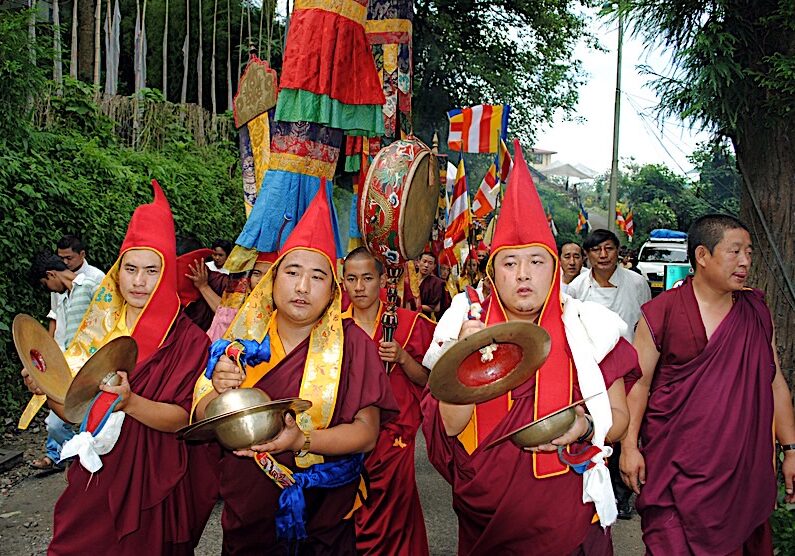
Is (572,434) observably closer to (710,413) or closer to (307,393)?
(307,393)

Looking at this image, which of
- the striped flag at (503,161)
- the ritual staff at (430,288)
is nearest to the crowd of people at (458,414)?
the ritual staff at (430,288)

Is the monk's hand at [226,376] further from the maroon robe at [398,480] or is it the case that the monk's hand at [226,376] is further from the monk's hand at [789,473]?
the monk's hand at [789,473]

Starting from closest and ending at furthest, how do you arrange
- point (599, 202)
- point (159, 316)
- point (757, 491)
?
point (159, 316), point (757, 491), point (599, 202)

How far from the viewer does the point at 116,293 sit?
10.4 ft

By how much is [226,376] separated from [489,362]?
844 mm

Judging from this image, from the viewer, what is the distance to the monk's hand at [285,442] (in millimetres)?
2321

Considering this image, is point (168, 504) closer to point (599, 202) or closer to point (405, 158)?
point (405, 158)

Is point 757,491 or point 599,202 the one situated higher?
point 599,202

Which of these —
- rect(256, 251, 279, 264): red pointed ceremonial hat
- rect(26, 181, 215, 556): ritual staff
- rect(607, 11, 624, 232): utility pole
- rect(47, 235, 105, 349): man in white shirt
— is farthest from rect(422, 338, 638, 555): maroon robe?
rect(607, 11, 624, 232): utility pole

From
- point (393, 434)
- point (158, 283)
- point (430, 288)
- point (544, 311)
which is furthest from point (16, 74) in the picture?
point (544, 311)

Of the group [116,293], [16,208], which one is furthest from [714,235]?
[16,208]

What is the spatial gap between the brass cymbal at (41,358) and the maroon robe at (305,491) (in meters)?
0.66

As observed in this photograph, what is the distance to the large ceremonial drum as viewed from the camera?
3.99 metres

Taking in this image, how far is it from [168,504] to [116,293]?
887mm
